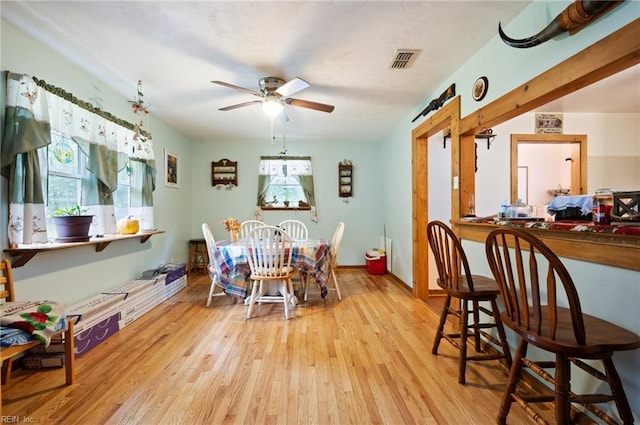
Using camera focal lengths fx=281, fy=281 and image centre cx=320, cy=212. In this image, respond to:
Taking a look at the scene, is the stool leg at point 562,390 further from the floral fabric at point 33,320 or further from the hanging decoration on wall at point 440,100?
the floral fabric at point 33,320

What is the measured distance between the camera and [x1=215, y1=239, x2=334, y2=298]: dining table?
308 centimetres

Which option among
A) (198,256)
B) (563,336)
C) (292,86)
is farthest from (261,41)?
(198,256)

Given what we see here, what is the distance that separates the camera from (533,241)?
1.10m

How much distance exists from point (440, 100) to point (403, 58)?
72cm

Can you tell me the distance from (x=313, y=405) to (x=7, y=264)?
2093 mm

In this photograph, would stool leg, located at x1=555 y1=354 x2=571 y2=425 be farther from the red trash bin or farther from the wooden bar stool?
the wooden bar stool

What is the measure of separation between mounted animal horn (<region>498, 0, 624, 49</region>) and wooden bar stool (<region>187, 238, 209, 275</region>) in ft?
15.8

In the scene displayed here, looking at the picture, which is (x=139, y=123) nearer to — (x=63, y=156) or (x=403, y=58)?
(x=63, y=156)

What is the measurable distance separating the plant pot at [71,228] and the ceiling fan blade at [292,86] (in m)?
1.97

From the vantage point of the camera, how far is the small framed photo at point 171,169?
165 inches

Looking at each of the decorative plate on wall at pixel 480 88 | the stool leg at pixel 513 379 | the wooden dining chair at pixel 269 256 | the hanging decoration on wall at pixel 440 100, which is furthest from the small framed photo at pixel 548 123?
the wooden dining chair at pixel 269 256

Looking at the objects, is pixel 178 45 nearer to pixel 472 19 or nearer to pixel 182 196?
pixel 472 19

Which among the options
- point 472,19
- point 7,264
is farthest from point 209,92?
point 472,19

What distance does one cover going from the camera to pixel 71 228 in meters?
2.27
